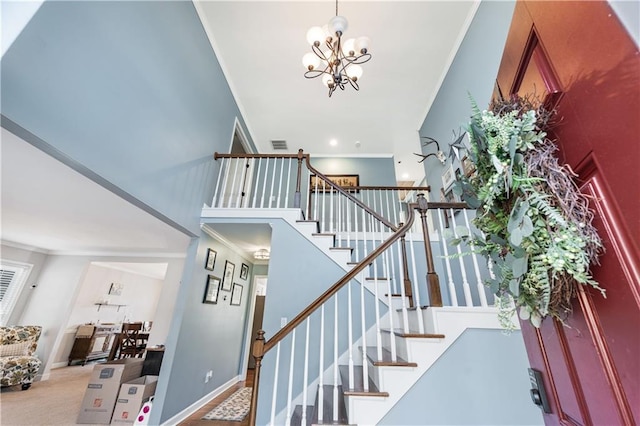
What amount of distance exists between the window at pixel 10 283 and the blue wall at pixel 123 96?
14.3ft

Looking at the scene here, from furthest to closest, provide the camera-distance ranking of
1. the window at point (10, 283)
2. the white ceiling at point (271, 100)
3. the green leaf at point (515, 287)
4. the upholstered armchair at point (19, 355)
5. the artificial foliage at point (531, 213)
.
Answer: the window at point (10, 283)
the upholstered armchair at point (19, 355)
the white ceiling at point (271, 100)
the green leaf at point (515, 287)
the artificial foliage at point (531, 213)

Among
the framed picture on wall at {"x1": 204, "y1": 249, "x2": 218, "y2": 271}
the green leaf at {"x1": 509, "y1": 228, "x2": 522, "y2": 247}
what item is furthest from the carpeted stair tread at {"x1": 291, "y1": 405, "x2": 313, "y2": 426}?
the framed picture on wall at {"x1": 204, "y1": 249, "x2": 218, "y2": 271}

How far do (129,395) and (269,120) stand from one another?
487 centimetres

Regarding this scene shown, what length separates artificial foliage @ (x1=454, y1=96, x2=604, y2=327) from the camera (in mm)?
604

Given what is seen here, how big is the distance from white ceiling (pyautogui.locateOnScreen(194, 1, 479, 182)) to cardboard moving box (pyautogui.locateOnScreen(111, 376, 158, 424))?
182 inches

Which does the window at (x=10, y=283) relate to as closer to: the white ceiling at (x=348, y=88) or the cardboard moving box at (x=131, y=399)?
the cardboard moving box at (x=131, y=399)

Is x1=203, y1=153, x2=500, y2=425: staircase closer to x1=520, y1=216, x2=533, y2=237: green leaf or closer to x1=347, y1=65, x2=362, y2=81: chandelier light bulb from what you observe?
x1=520, y1=216, x2=533, y2=237: green leaf

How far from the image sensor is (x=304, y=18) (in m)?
3.35

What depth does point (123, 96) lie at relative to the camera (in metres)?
1.96

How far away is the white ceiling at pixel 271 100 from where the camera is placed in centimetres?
239

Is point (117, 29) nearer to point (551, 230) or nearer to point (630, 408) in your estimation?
point (551, 230)

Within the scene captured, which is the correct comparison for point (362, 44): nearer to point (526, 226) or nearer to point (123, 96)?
point (123, 96)

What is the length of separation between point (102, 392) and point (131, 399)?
0.40 meters

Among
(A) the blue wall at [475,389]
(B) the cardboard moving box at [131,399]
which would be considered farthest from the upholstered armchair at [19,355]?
(A) the blue wall at [475,389]
